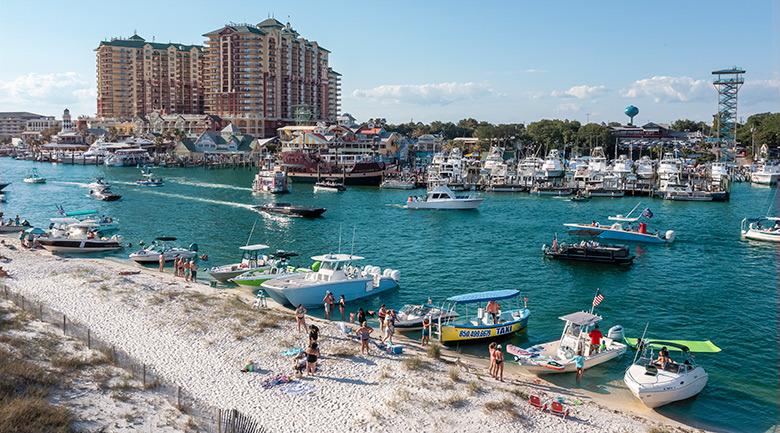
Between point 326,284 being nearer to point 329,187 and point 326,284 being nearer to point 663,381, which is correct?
point 663,381

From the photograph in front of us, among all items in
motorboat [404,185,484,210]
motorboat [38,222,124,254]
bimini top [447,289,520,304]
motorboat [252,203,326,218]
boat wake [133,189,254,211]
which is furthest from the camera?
boat wake [133,189,254,211]

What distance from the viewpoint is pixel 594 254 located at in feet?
141

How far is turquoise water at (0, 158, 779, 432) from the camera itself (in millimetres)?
25078

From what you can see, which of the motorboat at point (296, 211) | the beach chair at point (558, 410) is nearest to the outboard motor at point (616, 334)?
the beach chair at point (558, 410)

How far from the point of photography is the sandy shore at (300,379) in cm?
1827

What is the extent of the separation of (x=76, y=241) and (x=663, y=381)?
38.2 metres

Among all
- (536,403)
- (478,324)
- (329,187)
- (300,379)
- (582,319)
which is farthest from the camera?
(329,187)

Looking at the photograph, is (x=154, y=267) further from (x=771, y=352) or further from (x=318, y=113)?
(x=318, y=113)

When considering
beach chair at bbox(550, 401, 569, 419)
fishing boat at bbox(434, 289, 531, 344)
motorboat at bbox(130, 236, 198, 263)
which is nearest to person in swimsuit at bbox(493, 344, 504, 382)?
beach chair at bbox(550, 401, 569, 419)

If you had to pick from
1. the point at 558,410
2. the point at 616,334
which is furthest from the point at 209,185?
the point at 558,410

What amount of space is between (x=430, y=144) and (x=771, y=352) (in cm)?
16589

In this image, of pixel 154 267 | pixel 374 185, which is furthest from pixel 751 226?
pixel 374 185

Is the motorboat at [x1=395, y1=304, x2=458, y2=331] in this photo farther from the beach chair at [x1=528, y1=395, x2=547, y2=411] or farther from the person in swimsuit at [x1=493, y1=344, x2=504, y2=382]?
the beach chair at [x1=528, y1=395, x2=547, y2=411]

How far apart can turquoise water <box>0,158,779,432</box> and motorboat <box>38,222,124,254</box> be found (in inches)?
165
